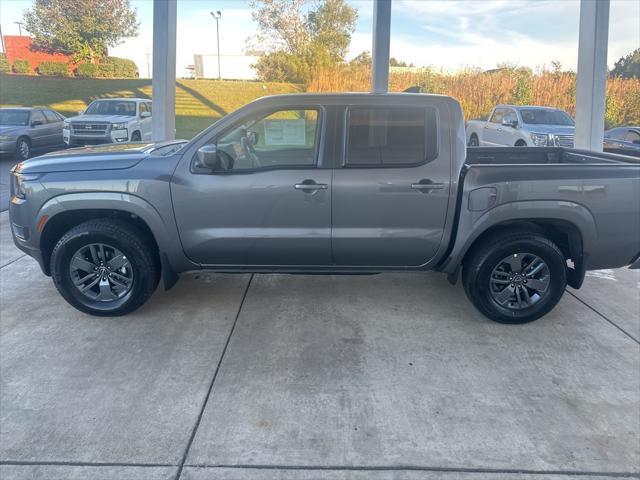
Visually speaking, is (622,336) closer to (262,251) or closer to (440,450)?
(440,450)

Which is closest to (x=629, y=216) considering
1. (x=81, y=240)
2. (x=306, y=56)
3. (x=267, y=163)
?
(x=267, y=163)

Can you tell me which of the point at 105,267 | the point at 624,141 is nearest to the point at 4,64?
the point at 105,267

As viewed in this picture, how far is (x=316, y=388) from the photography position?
142 inches

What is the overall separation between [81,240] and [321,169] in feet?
6.88

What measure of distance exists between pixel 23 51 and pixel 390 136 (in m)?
8.26

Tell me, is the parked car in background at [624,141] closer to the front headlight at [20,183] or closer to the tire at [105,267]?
the tire at [105,267]

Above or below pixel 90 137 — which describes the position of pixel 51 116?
above

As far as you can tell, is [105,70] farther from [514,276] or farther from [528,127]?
[528,127]

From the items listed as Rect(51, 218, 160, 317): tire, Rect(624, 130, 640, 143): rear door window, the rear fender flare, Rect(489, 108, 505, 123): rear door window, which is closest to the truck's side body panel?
the rear fender flare

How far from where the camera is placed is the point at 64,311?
4.85 m

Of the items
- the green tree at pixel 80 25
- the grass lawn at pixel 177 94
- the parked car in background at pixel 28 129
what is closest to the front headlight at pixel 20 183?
the grass lawn at pixel 177 94

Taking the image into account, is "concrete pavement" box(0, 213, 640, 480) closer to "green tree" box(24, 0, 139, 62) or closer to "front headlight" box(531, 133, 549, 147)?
"green tree" box(24, 0, 139, 62)

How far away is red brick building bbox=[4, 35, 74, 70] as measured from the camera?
9.62 meters

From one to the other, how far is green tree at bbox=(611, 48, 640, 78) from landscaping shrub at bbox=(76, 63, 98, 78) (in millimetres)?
11189
